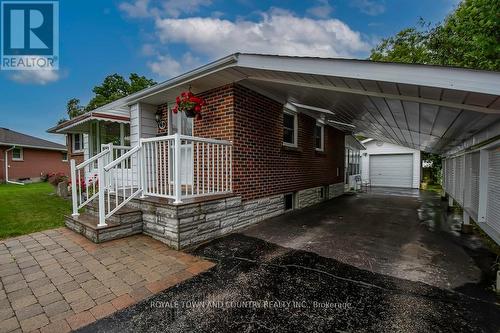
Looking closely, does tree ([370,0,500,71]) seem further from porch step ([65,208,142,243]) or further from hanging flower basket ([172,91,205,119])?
porch step ([65,208,142,243])

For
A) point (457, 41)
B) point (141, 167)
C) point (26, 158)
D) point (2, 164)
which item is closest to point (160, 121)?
point (141, 167)

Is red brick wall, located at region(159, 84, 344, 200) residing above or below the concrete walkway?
above

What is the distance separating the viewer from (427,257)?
3.64 m

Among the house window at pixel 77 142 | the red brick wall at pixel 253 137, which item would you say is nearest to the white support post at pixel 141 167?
the red brick wall at pixel 253 137

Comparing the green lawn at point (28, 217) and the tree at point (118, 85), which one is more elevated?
the tree at point (118, 85)

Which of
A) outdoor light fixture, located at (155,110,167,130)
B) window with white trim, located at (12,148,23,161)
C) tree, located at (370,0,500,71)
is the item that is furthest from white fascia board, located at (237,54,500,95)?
window with white trim, located at (12,148,23,161)

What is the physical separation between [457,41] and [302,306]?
1516cm

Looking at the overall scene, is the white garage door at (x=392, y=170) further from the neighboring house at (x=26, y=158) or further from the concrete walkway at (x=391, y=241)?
the neighboring house at (x=26, y=158)

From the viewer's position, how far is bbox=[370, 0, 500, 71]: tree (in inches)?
249

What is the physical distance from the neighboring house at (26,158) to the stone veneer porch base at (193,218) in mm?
20372

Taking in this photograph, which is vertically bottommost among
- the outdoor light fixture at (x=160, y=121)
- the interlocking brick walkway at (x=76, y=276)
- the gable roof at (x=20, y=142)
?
the interlocking brick walkway at (x=76, y=276)

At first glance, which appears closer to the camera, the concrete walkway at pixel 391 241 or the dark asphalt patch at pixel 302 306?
the dark asphalt patch at pixel 302 306

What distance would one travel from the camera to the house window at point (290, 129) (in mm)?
6912

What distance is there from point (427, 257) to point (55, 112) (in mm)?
41335
